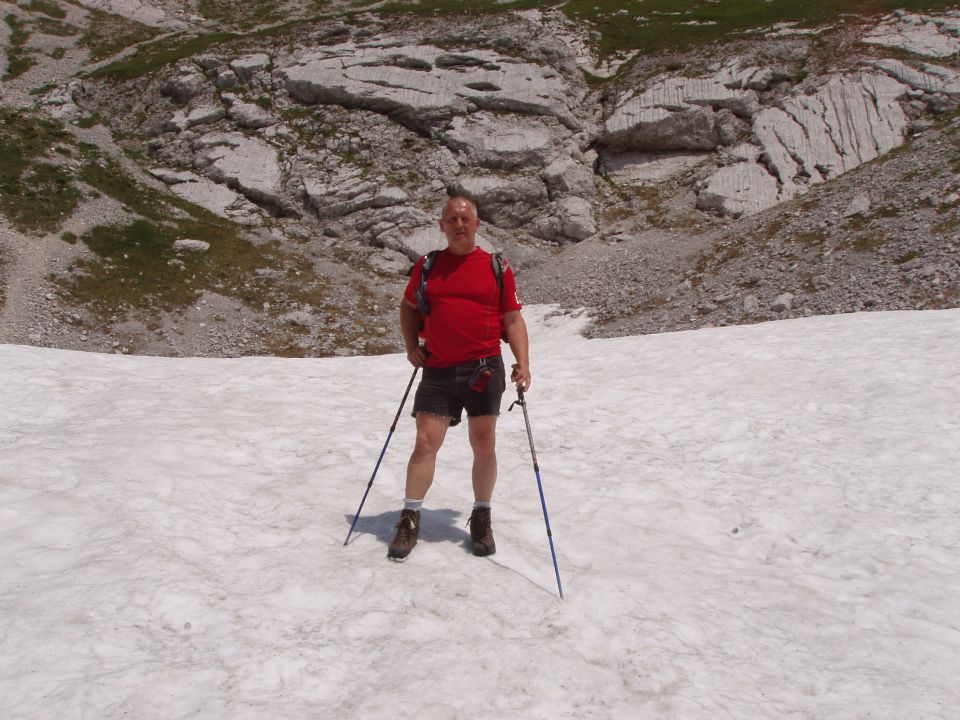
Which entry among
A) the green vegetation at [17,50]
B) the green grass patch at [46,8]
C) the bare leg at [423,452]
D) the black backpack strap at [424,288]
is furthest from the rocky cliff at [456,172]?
the bare leg at [423,452]

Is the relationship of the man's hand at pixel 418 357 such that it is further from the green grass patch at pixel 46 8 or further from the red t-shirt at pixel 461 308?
the green grass patch at pixel 46 8

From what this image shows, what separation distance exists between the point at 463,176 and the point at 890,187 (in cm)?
3378

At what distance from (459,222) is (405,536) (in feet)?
10.5

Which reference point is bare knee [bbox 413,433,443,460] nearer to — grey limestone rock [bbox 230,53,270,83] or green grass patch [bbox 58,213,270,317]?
green grass patch [bbox 58,213,270,317]

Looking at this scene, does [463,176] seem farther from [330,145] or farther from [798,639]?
[798,639]

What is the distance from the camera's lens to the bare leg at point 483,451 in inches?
→ 242

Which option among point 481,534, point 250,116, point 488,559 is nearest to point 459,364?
point 481,534

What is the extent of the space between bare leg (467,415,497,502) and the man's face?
1802 millimetres

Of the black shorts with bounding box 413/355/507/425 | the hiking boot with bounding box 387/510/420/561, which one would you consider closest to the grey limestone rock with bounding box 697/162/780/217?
the black shorts with bounding box 413/355/507/425

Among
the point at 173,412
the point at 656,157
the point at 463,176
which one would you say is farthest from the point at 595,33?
the point at 173,412

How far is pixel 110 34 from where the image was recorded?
76.5 meters

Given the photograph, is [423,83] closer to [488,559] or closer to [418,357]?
[418,357]

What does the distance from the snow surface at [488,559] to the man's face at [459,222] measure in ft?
10.5

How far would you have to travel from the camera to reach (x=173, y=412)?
9.80 m
